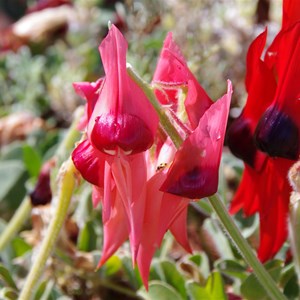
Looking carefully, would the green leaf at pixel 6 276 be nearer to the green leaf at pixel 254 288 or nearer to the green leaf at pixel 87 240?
the green leaf at pixel 87 240

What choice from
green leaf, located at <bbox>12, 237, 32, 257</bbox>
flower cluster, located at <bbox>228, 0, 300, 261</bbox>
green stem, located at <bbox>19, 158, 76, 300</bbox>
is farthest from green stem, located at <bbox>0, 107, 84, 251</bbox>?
flower cluster, located at <bbox>228, 0, 300, 261</bbox>

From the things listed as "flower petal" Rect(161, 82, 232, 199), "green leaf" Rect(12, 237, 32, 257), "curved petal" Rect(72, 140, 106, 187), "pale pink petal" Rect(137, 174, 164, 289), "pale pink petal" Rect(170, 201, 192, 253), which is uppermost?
"flower petal" Rect(161, 82, 232, 199)

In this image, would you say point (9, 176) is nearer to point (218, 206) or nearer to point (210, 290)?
point (210, 290)

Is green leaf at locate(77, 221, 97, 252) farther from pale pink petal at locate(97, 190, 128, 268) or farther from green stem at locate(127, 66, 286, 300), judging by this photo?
green stem at locate(127, 66, 286, 300)

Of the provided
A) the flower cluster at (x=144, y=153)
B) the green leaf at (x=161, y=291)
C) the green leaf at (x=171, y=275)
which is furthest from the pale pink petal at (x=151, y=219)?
the green leaf at (x=171, y=275)

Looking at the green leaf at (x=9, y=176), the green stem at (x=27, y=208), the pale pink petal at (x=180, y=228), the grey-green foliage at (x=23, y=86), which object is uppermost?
the pale pink petal at (x=180, y=228)

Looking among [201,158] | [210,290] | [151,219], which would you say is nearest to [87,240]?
[210,290]
